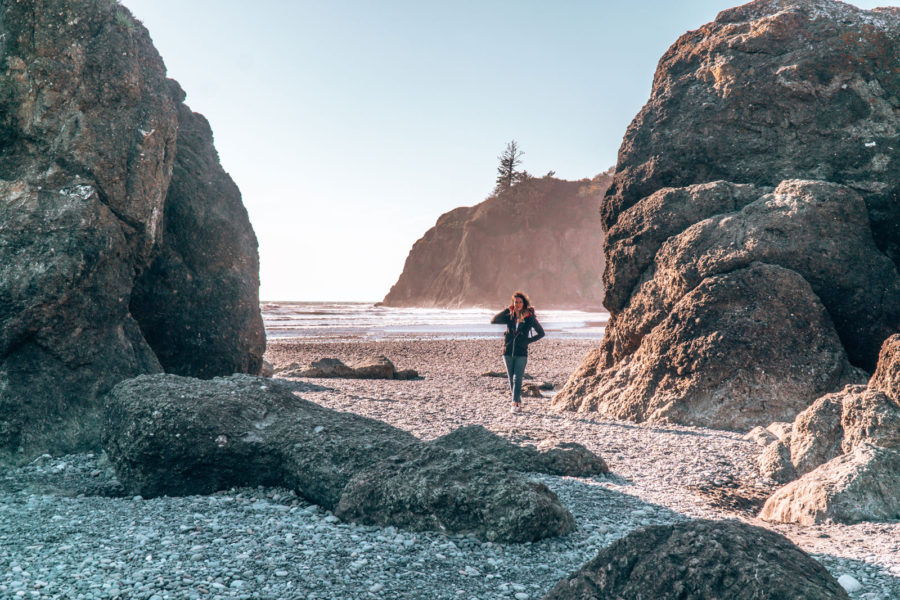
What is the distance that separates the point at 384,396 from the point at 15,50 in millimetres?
7961

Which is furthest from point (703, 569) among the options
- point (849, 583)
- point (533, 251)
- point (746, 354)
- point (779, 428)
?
point (533, 251)

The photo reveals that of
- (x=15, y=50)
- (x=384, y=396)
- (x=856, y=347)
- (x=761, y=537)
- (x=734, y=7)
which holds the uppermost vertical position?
(x=734, y=7)

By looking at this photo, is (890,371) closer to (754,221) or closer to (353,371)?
(754,221)

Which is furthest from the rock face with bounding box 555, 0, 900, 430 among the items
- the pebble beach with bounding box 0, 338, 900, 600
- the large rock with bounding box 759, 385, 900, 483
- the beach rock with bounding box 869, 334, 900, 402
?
the beach rock with bounding box 869, 334, 900, 402

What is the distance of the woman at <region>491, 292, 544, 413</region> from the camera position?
10.9 metres

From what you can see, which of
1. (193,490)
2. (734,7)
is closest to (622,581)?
(193,490)

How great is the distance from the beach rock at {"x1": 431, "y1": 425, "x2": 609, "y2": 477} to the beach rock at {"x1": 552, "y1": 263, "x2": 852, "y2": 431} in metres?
2.99

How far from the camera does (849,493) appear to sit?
504 centimetres

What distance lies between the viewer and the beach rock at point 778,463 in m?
6.57

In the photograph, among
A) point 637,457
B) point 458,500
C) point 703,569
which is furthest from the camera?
point 637,457

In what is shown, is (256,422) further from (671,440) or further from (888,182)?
(888,182)

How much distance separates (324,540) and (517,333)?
6.94 meters

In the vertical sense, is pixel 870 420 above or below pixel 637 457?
above

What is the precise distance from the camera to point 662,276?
10297mm
